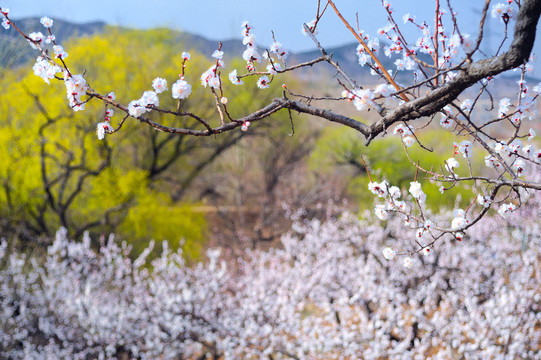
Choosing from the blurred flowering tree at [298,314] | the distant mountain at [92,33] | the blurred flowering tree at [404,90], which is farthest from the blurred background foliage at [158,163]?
the blurred flowering tree at [404,90]

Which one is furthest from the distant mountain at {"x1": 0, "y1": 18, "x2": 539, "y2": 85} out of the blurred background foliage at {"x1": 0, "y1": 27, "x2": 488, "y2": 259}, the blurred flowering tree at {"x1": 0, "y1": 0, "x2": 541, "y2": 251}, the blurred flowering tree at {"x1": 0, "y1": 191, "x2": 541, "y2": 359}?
the blurred flowering tree at {"x1": 0, "y1": 191, "x2": 541, "y2": 359}

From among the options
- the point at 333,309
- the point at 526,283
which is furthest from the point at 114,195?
the point at 526,283

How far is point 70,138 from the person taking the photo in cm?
1235

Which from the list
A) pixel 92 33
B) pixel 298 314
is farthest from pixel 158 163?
pixel 298 314

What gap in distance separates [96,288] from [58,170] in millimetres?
5738

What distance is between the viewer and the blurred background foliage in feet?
36.9

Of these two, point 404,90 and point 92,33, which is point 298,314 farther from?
point 92,33

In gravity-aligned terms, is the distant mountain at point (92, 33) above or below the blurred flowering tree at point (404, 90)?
above

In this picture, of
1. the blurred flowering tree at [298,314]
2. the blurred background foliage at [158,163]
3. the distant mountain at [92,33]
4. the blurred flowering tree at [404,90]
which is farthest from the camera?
the blurred background foliage at [158,163]

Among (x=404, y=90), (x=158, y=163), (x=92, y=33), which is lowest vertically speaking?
(x=404, y=90)

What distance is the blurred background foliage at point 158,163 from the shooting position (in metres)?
11.2

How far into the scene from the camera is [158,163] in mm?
15453

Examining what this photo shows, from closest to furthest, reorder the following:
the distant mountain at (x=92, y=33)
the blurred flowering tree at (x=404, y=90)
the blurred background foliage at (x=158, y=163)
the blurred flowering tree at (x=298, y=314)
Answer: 1. the blurred flowering tree at (x=404, y=90)
2. the distant mountain at (x=92, y=33)
3. the blurred flowering tree at (x=298, y=314)
4. the blurred background foliage at (x=158, y=163)

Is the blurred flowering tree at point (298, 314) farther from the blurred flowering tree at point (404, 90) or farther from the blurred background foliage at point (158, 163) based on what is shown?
the blurred background foliage at point (158, 163)
